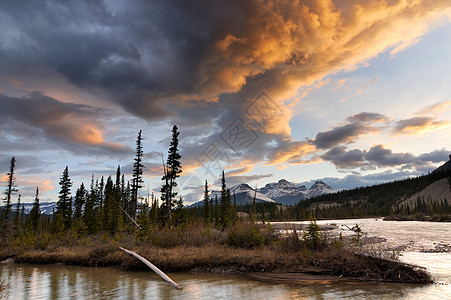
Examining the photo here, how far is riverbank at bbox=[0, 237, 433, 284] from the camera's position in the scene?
12.4 m

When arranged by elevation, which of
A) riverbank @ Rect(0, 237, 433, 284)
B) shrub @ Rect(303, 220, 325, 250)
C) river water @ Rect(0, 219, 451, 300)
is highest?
shrub @ Rect(303, 220, 325, 250)

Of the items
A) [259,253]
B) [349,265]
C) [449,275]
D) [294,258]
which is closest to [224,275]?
[259,253]

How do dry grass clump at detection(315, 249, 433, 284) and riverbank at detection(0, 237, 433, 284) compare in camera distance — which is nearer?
dry grass clump at detection(315, 249, 433, 284)

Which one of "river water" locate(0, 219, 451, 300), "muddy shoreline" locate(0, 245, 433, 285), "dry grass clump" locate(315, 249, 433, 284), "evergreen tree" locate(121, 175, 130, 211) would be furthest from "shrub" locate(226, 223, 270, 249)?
"evergreen tree" locate(121, 175, 130, 211)

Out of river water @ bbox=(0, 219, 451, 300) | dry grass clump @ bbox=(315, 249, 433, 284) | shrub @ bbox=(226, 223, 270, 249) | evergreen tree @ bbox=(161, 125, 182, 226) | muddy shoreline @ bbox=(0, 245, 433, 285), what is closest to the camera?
river water @ bbox=(0, 219, 451, 300)

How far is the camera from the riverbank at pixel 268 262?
12383 mm

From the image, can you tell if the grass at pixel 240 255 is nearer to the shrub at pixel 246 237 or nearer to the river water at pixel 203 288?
the shrub at pixel 246 237

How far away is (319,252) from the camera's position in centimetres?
1532

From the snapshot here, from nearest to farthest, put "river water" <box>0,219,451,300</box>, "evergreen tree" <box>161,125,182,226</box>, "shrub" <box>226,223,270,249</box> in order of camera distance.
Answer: "river water" <box>0,219,451,300</box>
"shrub" <box>226,223,270,249</box>
"evergreen tree" <box>161,125,182,226</box>

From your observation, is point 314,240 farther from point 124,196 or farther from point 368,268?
point 124,196

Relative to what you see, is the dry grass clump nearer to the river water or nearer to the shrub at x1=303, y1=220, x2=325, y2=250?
the river water

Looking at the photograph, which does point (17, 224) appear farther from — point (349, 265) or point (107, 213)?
point (349, 265)

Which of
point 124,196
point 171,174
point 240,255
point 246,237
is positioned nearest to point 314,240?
point 240,255

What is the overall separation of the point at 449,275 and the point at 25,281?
22.6 m
